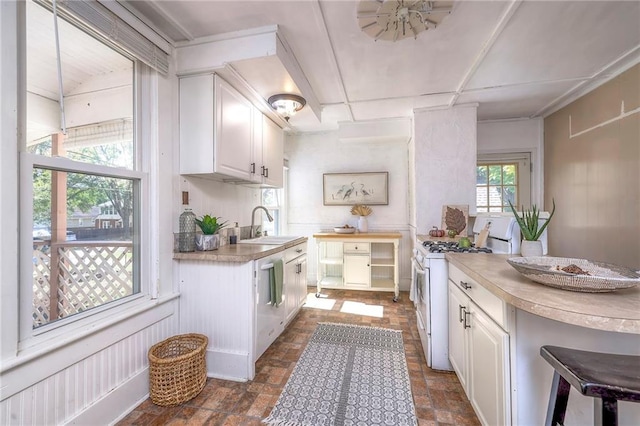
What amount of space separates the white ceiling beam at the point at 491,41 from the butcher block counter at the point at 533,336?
1.56 metres

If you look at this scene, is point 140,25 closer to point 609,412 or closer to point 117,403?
point 117,403

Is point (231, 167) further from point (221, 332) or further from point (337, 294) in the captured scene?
point (337, 294)

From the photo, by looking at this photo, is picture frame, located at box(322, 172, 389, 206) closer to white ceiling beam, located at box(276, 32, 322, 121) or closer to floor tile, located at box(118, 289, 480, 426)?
white ceiling beam, located at box(276, 32, 322, 121)

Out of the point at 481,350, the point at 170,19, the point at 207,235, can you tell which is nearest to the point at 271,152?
the point at 207,235

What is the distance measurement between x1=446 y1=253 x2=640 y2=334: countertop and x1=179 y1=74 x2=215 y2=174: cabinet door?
189 cm

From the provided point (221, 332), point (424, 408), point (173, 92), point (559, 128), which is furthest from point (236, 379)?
point (559, 128)

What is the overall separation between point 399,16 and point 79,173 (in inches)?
79.8

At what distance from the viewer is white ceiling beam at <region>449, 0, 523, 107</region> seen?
61.2 inches

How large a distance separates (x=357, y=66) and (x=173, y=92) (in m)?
1.49

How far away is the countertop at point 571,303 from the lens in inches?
29.4

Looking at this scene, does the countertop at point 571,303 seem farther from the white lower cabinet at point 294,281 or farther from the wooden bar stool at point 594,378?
the white lower cabinet at point 294,281

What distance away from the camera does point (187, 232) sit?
1.97 m

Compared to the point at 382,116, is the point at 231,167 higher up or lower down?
lower down

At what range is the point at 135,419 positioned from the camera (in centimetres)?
148
